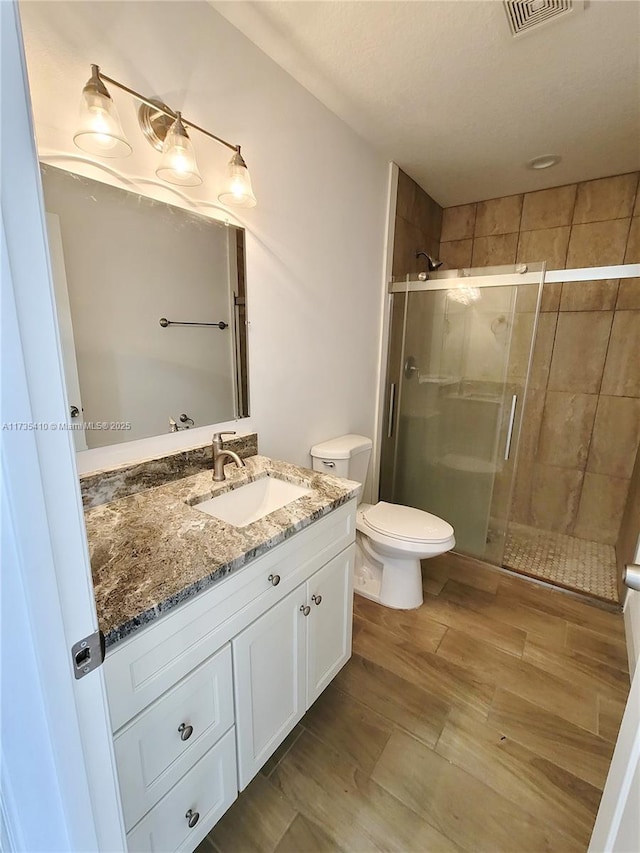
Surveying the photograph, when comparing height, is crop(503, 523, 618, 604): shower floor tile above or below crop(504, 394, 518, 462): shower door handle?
below

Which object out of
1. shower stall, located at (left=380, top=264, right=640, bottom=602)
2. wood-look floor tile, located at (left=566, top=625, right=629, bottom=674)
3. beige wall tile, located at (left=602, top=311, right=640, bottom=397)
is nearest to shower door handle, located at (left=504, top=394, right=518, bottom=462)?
shower stall, located at (left=380, top=264, right=640, bottom=602)

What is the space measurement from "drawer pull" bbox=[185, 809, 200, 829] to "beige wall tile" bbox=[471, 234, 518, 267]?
10.9ft

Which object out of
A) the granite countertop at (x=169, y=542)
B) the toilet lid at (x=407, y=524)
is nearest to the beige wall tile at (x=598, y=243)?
the toilet lid at (x=407, y=524)

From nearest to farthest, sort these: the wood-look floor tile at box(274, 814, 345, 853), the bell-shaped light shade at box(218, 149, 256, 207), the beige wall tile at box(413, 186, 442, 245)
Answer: the wood-look floor tile at box(274, 814, 345, 853)
the bell-shaped light shade at box(218, 149, 256, 207)
the beige wall tile at box(413, 186, 442, 245)

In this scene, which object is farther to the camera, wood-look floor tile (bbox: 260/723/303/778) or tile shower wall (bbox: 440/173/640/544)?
tile shower wall (bbox: 440/173/640/544)

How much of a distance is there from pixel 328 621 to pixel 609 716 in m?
1.14

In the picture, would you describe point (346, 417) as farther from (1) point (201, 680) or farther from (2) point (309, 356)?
(1) point (201, 680)

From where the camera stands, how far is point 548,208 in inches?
101

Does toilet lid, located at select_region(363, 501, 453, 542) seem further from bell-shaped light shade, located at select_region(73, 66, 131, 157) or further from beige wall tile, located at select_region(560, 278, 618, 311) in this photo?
beige wall tile, located at select_region(560, 278, 618, 311)

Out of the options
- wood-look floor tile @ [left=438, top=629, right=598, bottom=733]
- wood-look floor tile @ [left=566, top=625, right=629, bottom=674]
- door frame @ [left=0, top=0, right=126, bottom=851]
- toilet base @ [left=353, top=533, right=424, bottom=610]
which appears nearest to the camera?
door frame @ [left=0, top=0, right=126, bottom=851]

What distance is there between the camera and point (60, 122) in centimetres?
94

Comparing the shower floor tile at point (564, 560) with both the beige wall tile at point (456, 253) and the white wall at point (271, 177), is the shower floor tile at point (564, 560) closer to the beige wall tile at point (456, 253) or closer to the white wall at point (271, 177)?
the white wall at point (271, 177)

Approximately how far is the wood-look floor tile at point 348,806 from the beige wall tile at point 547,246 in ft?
10.0

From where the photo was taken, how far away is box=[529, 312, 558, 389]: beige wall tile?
8.75ft
